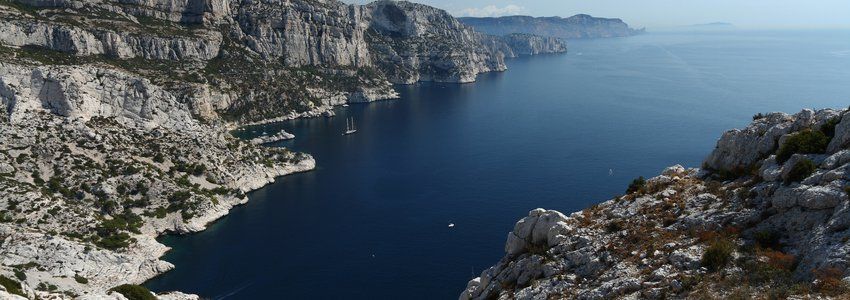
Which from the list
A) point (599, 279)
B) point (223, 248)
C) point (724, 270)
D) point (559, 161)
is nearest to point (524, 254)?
point (599, 279)

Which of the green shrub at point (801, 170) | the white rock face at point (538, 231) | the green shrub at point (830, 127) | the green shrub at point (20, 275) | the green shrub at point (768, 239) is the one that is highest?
the green shrub at point (830, 127)

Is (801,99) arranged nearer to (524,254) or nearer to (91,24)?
(524,254)

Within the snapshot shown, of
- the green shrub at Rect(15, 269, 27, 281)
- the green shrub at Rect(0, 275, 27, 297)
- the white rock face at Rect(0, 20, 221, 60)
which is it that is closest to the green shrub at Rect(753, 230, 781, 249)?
the green shrub at Rect(0, 275, 27, 297)

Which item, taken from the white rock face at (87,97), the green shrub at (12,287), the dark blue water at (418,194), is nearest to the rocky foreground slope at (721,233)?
the green shrub at (12,287)

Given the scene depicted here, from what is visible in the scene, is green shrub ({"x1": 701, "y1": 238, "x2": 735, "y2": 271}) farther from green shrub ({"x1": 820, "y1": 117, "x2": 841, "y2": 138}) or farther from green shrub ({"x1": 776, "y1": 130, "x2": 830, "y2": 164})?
green shrub ({"x1": 820, "y1": 117, "x2": 841, "y2": 138})

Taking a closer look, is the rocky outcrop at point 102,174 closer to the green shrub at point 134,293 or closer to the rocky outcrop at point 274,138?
the green shrub at point 134,293

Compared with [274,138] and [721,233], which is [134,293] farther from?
[274,138]
